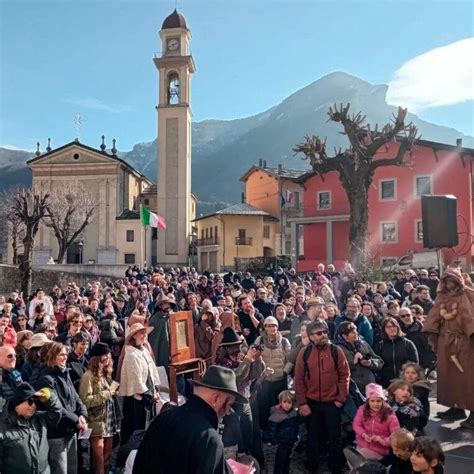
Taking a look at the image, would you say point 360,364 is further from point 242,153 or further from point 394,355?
point 242,153

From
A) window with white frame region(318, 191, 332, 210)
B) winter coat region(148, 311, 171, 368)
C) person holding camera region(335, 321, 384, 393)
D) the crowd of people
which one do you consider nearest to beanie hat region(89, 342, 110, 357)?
the crowd of people

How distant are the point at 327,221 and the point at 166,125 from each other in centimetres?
2277

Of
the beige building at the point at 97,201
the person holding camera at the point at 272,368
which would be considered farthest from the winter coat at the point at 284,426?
the beige building at the point at 97,201

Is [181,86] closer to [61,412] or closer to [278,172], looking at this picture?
[278,172]

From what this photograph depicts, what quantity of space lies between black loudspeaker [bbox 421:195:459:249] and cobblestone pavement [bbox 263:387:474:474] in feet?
9.91

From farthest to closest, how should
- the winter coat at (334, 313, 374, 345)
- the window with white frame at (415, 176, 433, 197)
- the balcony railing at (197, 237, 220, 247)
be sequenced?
1. the balcony railing at (197, 237, 220, 247)
2. the window with white frame at (415, 176, 433, 197)
3. the winter coat at (334, 313, 374, 345)

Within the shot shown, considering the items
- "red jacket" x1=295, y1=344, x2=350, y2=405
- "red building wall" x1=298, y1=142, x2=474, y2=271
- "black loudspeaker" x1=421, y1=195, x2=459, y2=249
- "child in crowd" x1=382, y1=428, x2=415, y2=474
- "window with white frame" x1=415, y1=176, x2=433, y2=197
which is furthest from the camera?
"window with white frame" x1=415, y1=176, x2=433, y2=197

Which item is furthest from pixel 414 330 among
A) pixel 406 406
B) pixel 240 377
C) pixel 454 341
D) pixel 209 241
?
pixel 209 241

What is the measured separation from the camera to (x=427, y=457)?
4008 millimetres

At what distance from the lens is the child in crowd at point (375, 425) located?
191 inches

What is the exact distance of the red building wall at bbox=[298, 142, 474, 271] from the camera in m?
31.5

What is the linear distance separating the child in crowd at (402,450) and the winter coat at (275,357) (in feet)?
7.73

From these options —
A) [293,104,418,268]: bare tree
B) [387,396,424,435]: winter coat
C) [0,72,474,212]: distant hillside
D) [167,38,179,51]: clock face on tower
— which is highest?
[0,72,474,212]: distant hillside

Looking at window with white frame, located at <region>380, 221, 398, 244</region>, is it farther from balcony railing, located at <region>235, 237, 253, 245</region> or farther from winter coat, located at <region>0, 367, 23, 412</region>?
winter coat, located at <region>0, 367, 23, 412</region>
